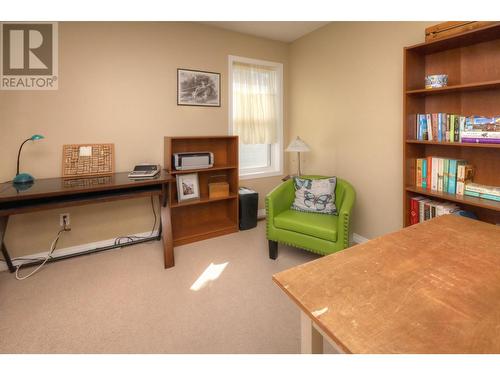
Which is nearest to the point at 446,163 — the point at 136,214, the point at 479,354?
the point at 479,354

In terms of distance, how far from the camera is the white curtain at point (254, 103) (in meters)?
3.56

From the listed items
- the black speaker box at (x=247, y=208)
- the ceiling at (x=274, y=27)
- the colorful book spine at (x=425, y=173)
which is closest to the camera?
the colorful book spine at (x=425, y=173)

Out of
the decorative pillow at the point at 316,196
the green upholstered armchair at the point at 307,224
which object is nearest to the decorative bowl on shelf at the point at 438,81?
the green upholstered armchair at the point at 307,224

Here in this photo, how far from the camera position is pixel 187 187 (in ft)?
10.2

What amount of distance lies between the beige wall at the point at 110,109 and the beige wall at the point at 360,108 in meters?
1.12

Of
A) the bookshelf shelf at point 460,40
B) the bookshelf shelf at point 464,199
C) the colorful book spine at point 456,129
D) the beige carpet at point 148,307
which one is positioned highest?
the bookshelf shelf at point 460,40

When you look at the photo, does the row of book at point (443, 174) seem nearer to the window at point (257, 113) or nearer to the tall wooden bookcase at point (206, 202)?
the tall wooden bookcase at point (206, 202)

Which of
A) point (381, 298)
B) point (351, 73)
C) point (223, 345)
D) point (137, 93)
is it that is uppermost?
point (351, 73)

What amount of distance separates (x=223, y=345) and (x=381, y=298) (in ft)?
3.55

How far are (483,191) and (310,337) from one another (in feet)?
5.98

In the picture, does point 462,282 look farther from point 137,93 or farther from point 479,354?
point 137,93

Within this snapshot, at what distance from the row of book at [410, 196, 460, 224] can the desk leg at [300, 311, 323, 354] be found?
171 centimetres

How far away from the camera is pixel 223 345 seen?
5.06 feet

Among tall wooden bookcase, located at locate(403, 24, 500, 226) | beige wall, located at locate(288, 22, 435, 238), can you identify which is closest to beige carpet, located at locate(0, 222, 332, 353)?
beige wall, located at locate(288, 22, 435, 238)
